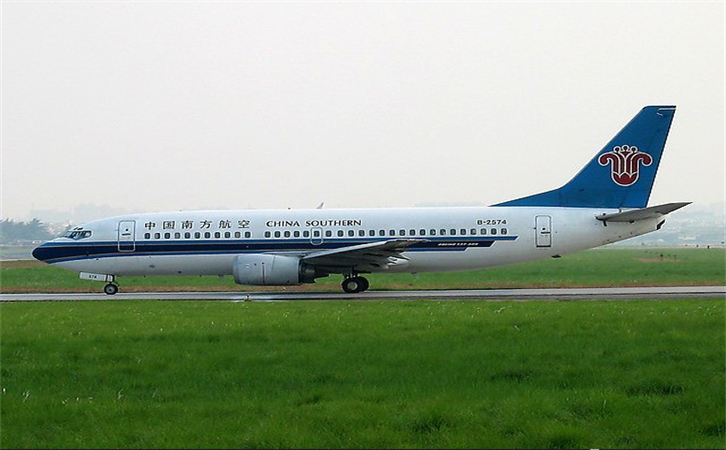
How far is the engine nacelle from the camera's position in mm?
28906

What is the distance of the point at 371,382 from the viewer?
10.6 meters

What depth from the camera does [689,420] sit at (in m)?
8.77

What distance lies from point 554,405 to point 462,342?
382cm

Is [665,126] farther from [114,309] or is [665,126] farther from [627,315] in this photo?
[114,309]

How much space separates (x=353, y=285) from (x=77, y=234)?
37.3 ft

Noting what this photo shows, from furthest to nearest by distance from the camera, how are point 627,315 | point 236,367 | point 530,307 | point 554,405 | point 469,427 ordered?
point 530,307
point 627,315
point 236,367
point 554,405
point 469,427

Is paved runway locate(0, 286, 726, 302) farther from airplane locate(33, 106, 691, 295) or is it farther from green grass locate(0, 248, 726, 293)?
green grass locate(0, 248, 726, 293)

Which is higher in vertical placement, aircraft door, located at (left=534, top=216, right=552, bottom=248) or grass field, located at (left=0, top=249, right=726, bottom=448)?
aircraft door, located at (left=534, top=216, right=552, bottom=248)

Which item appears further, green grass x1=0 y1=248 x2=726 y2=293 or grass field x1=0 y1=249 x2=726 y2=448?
green grass x1=0 y1=248 x2=726 y2=293

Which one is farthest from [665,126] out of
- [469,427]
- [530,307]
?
[469,427]

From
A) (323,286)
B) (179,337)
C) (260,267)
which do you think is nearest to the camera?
(179,337)

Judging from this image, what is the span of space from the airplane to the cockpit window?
1.92 meters

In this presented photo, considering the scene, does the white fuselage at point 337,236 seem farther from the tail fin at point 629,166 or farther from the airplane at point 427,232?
the tail fin at point 629,166

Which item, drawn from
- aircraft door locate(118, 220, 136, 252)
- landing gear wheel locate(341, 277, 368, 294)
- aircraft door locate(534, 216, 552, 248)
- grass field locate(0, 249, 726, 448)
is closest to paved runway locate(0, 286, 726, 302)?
landing gear wheel locate(341, 277, 368, 294)
